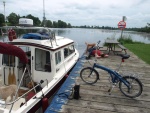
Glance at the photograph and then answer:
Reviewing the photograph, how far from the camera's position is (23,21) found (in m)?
6.38

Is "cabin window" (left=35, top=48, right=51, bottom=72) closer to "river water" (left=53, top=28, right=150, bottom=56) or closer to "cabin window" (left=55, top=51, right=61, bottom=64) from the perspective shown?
"cabin window" (left=55, top=51, right=61, bottom=64)

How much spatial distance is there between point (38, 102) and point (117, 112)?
85.2 inches

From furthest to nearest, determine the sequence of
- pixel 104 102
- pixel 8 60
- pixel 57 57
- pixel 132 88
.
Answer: pixel 57 57 < pixel 8 60 < pixel 132 88 < pixel 104 102

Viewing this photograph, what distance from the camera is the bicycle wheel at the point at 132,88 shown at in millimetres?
4694

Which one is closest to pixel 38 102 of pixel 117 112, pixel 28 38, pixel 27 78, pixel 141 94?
pixel 27 78

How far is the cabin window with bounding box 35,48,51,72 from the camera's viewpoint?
230 inches

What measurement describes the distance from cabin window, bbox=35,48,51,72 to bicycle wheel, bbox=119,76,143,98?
2.66 metres

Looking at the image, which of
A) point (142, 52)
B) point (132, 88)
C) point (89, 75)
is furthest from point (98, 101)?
point (142, 52)

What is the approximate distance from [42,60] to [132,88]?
3.27 meters

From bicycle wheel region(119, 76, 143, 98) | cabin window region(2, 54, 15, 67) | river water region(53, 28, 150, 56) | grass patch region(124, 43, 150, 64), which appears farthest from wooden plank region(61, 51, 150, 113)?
grass patch region(124, 43, 150, 64)

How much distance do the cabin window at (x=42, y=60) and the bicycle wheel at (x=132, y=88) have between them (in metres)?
2.66

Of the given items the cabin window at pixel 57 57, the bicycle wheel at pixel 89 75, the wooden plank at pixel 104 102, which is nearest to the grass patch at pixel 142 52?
the bicycle wheel at pixel 89 75

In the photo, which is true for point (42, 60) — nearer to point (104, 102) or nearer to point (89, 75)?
point (89, 75)

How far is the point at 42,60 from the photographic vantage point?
6055mm
